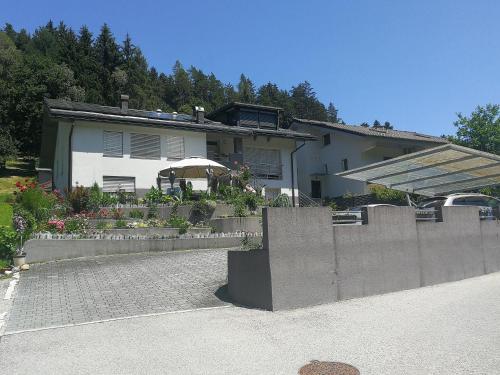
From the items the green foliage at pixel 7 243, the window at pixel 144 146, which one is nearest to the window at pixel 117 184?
the window at pixel 144 146

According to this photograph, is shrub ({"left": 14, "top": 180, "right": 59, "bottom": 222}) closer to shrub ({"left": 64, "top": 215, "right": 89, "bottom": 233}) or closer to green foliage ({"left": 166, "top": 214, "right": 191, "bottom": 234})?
shrub ({"left": 64, "top": 215, "right": 89, "bottom": 233})

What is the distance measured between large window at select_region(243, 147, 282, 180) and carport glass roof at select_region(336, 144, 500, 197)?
40.8 ft

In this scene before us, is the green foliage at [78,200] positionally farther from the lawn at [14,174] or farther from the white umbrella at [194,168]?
the lawn at [14,174]

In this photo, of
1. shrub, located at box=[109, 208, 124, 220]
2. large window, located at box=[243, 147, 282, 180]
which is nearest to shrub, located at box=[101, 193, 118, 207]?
shrub, located at box=[109, 208, 124, 220]

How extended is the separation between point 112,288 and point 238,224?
803 centimetres

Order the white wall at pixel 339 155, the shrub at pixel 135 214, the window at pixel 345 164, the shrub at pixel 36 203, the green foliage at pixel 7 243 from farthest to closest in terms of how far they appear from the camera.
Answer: the window at pixel 345 164
the white wall at pixel 339 155
the shrub at pixel 135 214
the shrub at pixel 36 203
the green foliage at pixel 7 243

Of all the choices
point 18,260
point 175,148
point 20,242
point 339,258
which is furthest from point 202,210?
point 339,258

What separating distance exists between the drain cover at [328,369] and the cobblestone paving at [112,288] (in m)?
3.32

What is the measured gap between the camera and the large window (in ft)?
97.6

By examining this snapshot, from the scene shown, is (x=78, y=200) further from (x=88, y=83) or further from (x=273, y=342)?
(x=88, y=83)

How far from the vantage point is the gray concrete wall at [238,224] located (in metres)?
17.2

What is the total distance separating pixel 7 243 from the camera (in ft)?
41.9

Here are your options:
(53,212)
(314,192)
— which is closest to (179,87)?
(314,192)

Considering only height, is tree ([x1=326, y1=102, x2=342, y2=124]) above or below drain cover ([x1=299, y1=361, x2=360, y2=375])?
above
